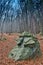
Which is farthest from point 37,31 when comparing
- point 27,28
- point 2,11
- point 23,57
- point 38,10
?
point 23,57

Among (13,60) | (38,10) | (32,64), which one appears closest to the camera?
(32,64)

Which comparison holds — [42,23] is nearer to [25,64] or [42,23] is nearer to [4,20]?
[4,20]

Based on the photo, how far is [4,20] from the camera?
32.0ft

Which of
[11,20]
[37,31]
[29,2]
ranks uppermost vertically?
[29,2]

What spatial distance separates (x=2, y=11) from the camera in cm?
958

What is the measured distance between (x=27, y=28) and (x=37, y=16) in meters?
0.91

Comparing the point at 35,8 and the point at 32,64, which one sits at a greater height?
the point at 35,8

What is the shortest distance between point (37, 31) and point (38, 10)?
1319 millimetres

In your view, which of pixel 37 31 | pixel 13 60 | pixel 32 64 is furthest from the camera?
pixel 37 31

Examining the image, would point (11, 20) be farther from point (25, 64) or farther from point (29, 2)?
point (25, 64)

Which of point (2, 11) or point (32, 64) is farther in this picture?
point (2, 11)

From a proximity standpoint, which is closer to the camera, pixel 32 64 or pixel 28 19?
pixel 32 64

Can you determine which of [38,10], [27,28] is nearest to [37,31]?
[27,28]

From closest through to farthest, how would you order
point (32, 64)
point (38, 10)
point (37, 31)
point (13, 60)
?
point (32, 64) < point (13, 60) < point (38, 10) < point (37, 31)
